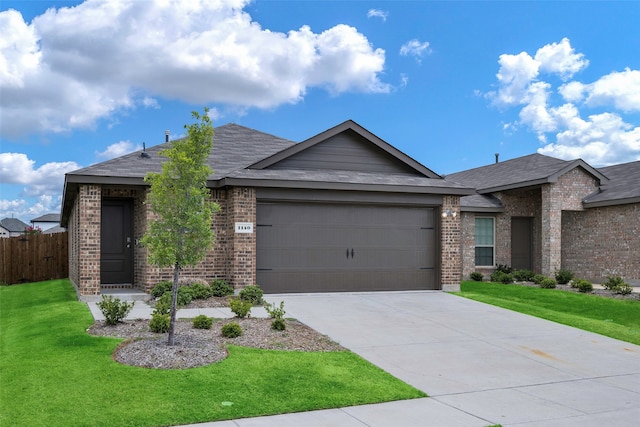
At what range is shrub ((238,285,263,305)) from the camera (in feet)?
40.0

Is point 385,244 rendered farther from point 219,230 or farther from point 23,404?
point 23,404

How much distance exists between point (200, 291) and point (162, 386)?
6385 mm

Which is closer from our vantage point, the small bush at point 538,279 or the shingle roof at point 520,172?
the small bush at point 538,279

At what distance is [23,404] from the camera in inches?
227

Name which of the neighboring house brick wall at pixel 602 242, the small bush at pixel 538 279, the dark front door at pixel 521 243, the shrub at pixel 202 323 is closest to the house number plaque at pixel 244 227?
the shrub at pixel 202 323

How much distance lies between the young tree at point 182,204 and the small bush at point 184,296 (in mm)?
4007

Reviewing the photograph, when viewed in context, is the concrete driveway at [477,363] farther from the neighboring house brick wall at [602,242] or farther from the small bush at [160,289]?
the neighboring house brick wall at [602,242]

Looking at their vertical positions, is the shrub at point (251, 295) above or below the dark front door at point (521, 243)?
below

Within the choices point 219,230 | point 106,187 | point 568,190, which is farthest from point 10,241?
point 568,190

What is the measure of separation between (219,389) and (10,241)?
18234 millimetres

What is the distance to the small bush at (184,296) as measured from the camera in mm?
11852

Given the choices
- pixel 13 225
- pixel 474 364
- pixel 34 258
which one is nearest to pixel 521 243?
pixel 474 364

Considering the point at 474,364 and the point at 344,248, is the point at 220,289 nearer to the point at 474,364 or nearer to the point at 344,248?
the point at 344,248

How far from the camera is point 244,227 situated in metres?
13.4
